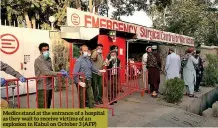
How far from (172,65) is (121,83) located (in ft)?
5.99

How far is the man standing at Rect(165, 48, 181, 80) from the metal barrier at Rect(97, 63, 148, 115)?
2.86ft

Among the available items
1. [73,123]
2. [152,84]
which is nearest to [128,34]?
[152,84]

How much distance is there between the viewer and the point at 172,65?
877 centimetres

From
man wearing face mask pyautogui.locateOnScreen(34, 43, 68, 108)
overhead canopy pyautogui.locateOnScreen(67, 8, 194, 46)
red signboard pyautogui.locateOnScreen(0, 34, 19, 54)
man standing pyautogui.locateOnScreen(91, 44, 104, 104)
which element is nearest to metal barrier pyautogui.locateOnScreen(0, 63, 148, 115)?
man wearing face mask pyautogui.locateOnScreen(34, 43, 68, 108)

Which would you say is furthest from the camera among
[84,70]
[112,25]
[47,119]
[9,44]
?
[112,25]

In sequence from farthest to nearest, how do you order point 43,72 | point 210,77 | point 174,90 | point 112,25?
1. point 112,25
2. point 210,77
3. point 174,90
4. point 43,72

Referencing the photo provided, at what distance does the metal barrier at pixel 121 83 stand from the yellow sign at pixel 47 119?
84.5 inches

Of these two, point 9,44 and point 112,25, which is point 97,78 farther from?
point 112,25

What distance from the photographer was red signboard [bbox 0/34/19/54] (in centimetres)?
830

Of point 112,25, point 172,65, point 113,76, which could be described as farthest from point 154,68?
point 112,25

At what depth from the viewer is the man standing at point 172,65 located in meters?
8.68

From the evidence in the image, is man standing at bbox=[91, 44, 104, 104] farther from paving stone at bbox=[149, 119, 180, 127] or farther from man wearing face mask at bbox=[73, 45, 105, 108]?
paving stone at bbox=[149, 119, 180, 127]

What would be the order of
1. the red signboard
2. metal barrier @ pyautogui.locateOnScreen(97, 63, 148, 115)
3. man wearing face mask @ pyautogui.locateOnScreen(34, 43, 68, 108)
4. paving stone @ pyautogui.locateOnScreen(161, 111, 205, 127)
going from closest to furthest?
man wearing face mask @ pyautogui.locateOnScreen(34, 43, 68, 108), paving stone @ pyautogui.locateOnScreen(161, 111, 205, 127), metal barrier @ pyautogui.locateOnScreen(97, 63, 148, 115), the red signboard

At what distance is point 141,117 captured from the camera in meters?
6.27
